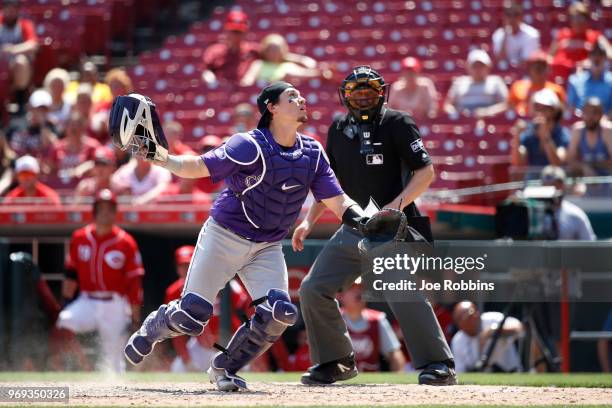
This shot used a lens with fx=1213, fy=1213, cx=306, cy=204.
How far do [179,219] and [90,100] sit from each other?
312cm

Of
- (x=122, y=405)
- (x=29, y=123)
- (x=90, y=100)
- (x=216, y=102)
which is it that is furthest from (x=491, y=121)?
(x=122, y=405)

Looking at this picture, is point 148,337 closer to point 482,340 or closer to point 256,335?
point 256,335

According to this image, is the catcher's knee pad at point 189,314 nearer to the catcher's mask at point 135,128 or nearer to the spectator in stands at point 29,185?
the catcher's mask at point 135,128

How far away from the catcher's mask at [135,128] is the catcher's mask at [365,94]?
1.29 m

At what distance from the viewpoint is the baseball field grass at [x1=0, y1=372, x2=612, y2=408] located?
19.1 ft

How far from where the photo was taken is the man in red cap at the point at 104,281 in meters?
9.76

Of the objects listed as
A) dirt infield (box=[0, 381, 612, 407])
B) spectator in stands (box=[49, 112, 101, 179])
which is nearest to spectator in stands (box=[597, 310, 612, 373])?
dirt infield (box=[0, 381, 612, 407])

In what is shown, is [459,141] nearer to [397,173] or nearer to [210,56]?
[210,56]

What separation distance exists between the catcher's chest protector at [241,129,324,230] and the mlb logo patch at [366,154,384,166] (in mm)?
477

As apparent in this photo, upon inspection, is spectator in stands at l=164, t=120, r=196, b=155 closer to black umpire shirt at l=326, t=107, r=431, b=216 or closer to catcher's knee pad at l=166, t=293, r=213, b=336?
black umpire shirt at l=326, t=107, r=431, b=216

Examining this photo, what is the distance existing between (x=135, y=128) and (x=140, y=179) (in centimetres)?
535

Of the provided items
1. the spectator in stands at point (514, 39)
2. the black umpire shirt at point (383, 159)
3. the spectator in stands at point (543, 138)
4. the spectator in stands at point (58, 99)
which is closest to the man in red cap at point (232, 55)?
the spectator in stands at point (58, 99)

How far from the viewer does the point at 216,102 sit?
13320mm

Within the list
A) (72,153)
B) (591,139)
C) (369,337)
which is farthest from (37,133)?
(591,139)
